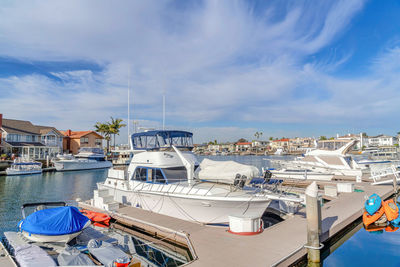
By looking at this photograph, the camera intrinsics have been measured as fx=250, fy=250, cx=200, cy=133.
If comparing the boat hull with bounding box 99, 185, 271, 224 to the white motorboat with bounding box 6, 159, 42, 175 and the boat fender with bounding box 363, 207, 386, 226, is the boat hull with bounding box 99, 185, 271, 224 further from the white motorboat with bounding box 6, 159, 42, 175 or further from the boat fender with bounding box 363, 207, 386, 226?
the white motorboat with bounding box 6, 159, 42, 175

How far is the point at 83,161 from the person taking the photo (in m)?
46.2

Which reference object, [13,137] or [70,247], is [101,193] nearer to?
[70,247]

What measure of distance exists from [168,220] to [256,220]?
13.4 ft

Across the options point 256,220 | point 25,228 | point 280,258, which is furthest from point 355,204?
point 25,228

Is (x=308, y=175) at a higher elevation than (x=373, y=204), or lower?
lower

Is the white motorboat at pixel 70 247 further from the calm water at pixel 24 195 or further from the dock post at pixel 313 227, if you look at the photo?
the calm water at pixel 24 195

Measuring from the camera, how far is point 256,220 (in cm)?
895

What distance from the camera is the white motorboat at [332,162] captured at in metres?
26.5

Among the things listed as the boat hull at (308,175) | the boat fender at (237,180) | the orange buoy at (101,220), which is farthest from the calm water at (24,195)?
the boat hull at (308,175)

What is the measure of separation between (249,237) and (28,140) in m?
53.4

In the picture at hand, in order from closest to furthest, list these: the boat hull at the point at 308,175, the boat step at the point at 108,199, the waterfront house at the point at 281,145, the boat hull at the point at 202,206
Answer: the boat hull at the point at 202,206, the boat step at the point at 108,199, the boat hull at the point at 308,175, the waterfront house at the point at 281,145

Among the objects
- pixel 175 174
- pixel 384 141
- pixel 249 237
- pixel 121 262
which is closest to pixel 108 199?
pixel 175 174

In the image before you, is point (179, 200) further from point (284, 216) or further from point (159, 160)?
point (284, 216)

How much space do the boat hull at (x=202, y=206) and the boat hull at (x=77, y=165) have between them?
119ft
